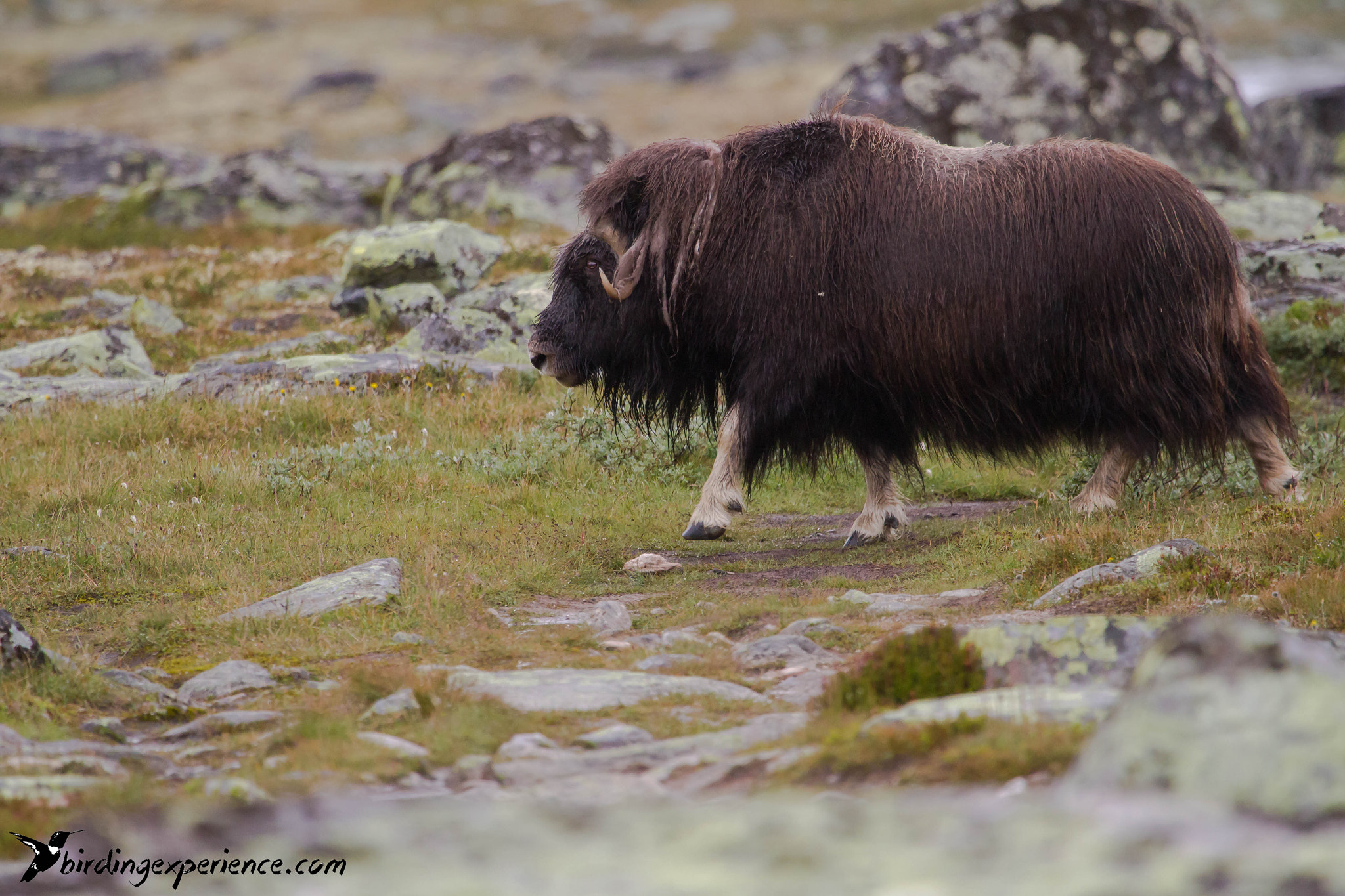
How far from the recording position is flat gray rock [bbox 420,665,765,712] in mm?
4586

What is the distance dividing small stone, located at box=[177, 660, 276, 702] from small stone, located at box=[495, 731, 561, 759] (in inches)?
55.8

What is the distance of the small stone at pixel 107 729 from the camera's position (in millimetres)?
4578

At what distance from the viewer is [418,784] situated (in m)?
3.86

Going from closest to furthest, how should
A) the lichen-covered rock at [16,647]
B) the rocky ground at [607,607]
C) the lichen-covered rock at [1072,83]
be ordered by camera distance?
the rocky ground at [607,607] → the lichen-covered rock at [16,647] → the lichen-covered rock at [1072,83]

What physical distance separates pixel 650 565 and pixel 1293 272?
756 cm

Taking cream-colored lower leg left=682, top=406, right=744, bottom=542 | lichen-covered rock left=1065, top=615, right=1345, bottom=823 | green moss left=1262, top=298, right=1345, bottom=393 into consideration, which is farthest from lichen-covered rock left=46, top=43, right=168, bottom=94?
lichen-covered rock left=1065, top=615, right=1345, bottom=823

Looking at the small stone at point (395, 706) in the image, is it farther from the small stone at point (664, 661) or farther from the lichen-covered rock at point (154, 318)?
the lichen-covered rock at point (154, 318)

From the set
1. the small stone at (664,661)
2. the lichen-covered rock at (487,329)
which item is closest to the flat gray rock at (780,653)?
the small stone at (664,661)

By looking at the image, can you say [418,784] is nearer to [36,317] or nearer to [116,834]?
[116,834]

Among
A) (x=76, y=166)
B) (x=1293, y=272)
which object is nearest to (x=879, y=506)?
(x=1293, y=272)

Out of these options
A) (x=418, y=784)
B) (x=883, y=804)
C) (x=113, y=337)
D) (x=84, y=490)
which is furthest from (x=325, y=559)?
(x=113, y=337)

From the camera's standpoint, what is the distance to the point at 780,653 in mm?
5270

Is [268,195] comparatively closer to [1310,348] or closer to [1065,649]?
[1310,348]

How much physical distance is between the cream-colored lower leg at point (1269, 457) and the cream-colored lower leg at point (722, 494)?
2929 millimetres
